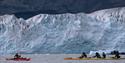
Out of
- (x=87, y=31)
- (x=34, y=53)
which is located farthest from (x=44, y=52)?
(x=87, y=31)

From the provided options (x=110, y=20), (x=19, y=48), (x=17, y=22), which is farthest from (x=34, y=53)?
(x=110, y=20)

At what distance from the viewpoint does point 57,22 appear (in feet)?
341

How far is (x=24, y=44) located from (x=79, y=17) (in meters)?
14.9

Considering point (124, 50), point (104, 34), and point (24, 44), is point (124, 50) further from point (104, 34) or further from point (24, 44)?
point (24, 44)

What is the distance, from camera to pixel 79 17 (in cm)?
10912

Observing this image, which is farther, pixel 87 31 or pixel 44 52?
pixel 87 31

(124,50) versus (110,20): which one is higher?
(110,20)

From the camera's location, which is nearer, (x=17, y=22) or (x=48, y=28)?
(x=48, y=28)

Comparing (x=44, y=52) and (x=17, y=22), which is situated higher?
(x=17, y=22)

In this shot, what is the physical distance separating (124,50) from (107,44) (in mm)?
4487

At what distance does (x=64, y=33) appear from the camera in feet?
339

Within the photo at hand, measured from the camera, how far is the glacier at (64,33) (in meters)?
99.5

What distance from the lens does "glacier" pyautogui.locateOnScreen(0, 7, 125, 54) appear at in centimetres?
9950

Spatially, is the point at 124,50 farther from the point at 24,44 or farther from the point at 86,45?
the point at 24,44
